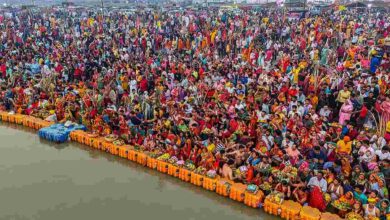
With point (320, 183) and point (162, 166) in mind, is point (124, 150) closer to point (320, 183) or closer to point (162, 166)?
point (162, 166)

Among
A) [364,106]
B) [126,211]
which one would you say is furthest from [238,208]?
[364,106]

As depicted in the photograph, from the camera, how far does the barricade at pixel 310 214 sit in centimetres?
828

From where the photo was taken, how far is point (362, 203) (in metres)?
8.12

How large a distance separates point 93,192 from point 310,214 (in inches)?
210

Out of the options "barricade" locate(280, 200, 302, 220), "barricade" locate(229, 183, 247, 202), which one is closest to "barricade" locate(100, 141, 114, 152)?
"barricade" locate(229, 183, 247, 202)

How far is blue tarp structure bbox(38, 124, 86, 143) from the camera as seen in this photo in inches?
519

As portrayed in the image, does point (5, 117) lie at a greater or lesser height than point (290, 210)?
greater

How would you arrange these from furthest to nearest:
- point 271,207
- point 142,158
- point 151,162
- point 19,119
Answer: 1. point 19,119
2. point 142,158
3. point 151,162
4. point 271,207

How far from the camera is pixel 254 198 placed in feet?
30.0

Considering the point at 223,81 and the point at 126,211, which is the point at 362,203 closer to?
the point at 126,211

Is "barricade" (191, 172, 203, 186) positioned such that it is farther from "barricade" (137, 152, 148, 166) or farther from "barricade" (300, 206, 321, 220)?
"barricade" (300, 206, 321, 220)

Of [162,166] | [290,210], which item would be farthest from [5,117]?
[290,210]

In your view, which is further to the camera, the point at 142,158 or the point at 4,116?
the point at 4,116

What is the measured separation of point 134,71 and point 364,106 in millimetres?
9398
